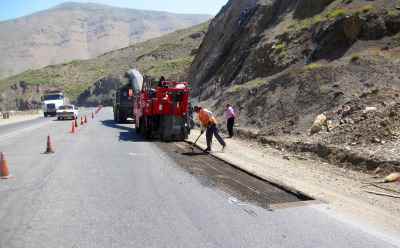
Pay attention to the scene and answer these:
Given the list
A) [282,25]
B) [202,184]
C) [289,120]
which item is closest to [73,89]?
[282,25]

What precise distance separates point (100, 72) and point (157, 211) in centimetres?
13123

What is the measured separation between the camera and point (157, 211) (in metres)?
8.48

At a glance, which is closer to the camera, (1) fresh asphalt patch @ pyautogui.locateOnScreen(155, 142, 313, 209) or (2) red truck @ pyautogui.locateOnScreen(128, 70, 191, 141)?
(1) fresh asphalt patch @ pyautogui.locateOnScreen(155, 142, 313, 209)

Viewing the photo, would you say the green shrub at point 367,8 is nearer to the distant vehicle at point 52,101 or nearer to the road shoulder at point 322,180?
the road shoulder at point 322,180

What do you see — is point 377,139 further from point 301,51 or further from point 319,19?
point 319,19

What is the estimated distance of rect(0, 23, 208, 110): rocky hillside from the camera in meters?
112

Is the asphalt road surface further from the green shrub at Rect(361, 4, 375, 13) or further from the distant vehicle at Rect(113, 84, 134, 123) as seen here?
the distant vehicle at Rect(113, 84, 134, 123)

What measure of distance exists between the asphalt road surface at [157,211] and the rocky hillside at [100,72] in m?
81.0

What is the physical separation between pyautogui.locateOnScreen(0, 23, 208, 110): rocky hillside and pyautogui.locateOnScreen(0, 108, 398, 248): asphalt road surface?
81004 millimetres

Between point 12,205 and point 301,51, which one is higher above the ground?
point 301,51

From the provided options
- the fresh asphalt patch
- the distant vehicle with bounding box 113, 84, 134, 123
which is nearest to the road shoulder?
the fresh asphalt patch

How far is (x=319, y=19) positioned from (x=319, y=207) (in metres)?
25.0

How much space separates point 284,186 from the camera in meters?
11.1

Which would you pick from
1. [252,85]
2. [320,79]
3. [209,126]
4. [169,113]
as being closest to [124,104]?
[252,85]
